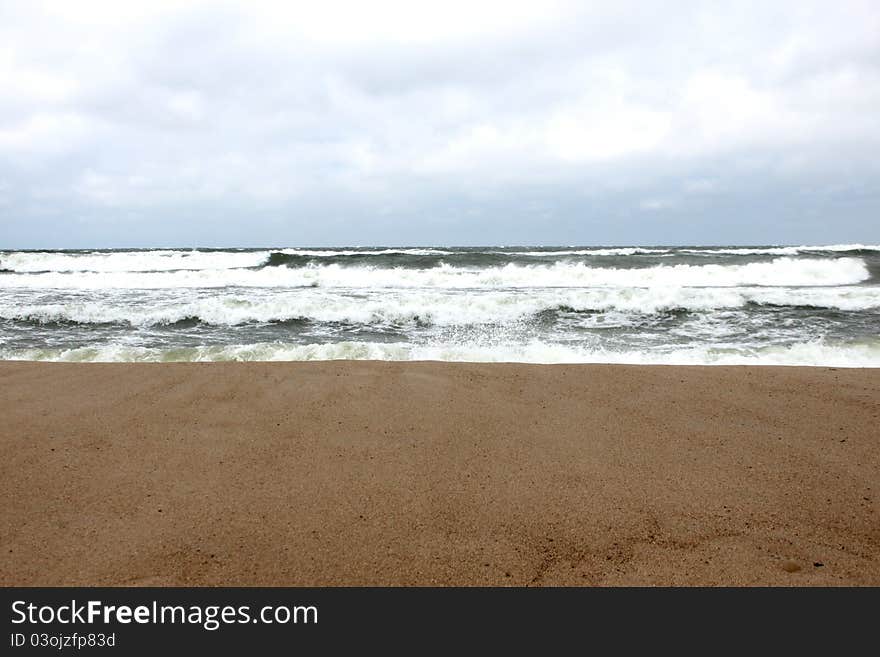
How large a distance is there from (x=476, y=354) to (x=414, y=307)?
3620 millimetres

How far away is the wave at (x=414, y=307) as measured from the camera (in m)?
9.34

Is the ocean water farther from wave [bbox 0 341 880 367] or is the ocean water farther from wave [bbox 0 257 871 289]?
wave [bbox 0 257 871 289]

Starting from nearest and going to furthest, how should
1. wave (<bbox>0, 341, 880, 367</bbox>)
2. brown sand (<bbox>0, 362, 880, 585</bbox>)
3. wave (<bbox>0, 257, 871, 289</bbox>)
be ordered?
brown sand (<bbox>0, 362, 880, 585</bbox>), wave (<bbox>0, 341, 880, 367</bbox>), wave (<bbox>0, 257, 871, 289</bbox>)

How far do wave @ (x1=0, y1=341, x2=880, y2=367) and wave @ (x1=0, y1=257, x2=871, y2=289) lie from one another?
32.6 ft

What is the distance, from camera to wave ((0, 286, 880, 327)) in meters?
9.34

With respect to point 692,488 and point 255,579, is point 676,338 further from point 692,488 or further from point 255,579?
point 255,579

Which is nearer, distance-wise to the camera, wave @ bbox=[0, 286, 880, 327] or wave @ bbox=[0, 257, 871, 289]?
wave @ bbox=[0, 286, 880, 327]

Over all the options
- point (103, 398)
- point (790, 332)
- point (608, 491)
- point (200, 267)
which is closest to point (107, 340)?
point (103, 398)

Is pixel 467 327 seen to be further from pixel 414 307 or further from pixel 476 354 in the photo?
pixel 476 354

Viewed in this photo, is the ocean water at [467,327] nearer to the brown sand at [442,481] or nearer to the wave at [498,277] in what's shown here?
the wave at [498,277]

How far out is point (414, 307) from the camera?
9805mm

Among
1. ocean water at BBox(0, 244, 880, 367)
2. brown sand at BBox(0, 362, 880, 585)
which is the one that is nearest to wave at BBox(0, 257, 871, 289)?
ocean water at BBox(0, 244, 880, 367)

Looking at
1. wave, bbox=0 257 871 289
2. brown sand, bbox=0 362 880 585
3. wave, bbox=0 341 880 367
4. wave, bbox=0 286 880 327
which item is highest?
wave, bbox=0 257 871 289

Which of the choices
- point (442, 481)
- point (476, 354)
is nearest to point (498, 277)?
point (476, 354)
